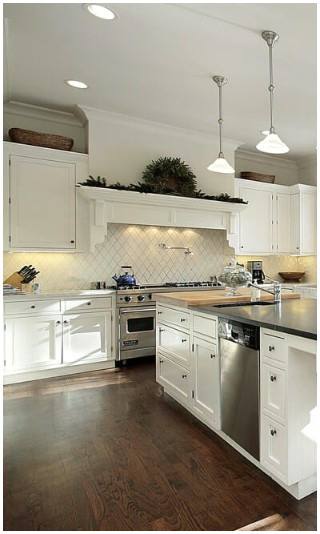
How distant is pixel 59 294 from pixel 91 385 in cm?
102

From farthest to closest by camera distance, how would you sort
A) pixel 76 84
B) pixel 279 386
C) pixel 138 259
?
pixel 138 259, pixel 76 84, pixel 279 386

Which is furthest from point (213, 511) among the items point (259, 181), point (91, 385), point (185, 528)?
point (259, 181)

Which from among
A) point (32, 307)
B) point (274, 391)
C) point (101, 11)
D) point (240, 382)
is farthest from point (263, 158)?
point (274, 391)

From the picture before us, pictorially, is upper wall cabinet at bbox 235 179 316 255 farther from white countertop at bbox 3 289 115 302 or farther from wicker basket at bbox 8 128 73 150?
wicker basket at bbox 8 128 73 150

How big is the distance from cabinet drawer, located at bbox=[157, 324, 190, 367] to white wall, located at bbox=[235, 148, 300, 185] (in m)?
3.40

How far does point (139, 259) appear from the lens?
177 inches

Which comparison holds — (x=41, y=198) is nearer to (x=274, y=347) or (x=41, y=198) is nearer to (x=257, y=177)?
(x=274, y=347)

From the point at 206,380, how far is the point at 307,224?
401 centimetres

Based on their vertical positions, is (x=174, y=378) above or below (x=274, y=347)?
below

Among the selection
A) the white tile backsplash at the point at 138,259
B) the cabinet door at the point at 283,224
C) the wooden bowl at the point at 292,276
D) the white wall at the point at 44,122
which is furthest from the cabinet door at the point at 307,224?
the white wall at the point at 44,122

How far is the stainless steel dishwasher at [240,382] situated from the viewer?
193 centimetres

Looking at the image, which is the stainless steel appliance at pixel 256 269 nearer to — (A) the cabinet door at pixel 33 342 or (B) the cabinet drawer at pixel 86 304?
(B) the cabinet drawer at pixel 86 304

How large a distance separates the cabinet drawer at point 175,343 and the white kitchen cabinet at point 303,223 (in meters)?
3.37

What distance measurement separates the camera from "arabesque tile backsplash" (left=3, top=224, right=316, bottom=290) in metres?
4.02
